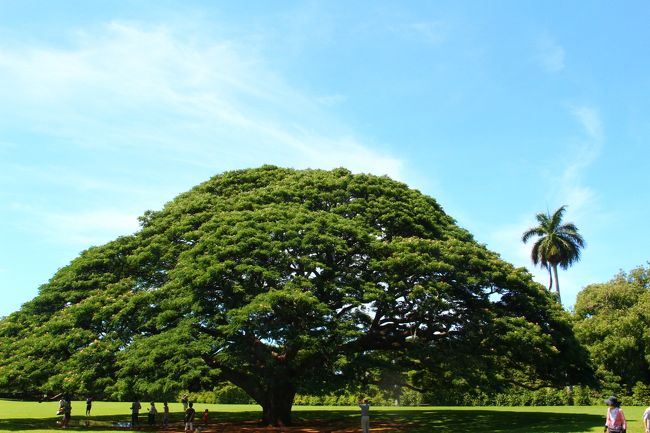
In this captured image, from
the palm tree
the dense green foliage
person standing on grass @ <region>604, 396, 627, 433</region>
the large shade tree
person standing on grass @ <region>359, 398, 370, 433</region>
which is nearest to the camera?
person standing on grass @ <region>604, 396, 627, 433</region>

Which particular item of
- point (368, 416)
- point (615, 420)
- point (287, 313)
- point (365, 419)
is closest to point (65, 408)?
point (287, 313)

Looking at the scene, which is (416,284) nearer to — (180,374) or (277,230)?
(277,230)

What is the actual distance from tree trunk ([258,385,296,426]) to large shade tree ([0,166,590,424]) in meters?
0.07

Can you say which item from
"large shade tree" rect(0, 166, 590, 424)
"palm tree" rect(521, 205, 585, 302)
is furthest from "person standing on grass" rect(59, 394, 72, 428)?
"palm tree" rect(521, 205, 585, 302)

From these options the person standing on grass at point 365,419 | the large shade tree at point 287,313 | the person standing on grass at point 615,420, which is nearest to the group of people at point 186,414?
the large shade tree at point 287,313

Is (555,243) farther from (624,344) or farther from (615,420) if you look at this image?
(615,420)

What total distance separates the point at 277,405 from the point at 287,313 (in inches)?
303

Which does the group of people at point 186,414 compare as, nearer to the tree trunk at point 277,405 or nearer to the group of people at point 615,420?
the tree trunk at point 277,405

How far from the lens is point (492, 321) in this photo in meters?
24.3

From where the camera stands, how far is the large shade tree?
894 inches

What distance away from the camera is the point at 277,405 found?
1088 inches

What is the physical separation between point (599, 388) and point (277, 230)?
18.1 metres

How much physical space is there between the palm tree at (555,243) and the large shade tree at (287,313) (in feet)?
140

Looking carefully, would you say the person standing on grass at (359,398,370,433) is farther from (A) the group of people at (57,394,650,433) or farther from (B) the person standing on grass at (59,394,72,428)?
(B) the person standing on grass at (59,394,72,428)
